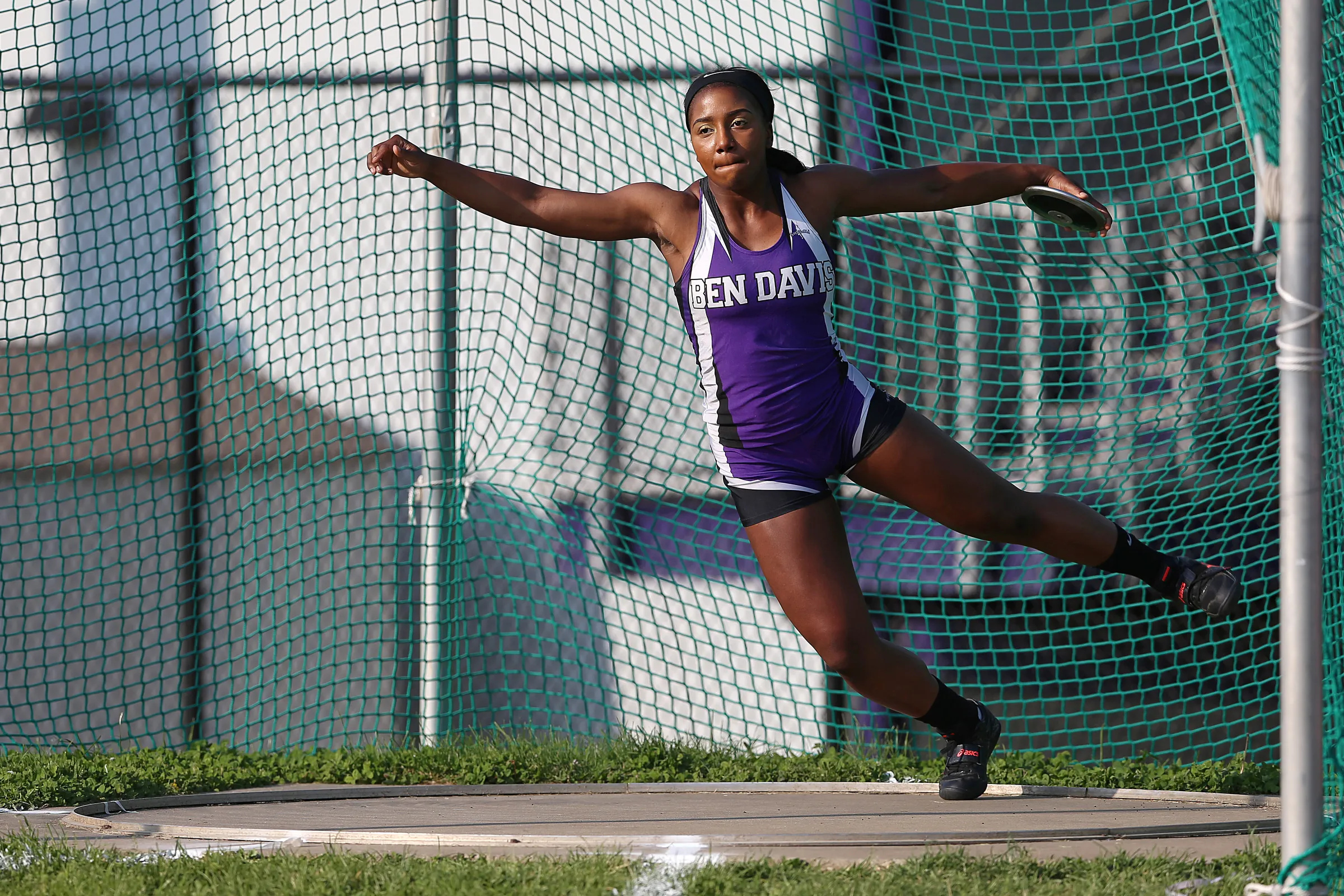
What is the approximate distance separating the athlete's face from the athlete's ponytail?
0.60ft

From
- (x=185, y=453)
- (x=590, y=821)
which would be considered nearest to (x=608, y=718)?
(x=590, y=821)

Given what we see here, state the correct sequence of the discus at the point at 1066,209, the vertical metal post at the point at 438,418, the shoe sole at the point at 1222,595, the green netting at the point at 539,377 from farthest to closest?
the vertical metal post at the point at 438,418
the green netting at the point at 539,377
the shoe sole at the point at 1222,595
the discus at the point at 1066,209

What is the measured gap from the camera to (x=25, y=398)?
6703 mm

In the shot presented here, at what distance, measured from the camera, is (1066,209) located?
3996 millimetres

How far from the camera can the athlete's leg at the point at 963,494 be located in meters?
4.15

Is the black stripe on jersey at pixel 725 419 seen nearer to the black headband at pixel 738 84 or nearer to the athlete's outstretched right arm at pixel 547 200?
the athlete's outstretched right arm at pixel 547 200

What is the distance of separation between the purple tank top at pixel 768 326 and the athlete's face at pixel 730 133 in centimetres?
14

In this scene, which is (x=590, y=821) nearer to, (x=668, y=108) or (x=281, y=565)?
(x=281, y=565)

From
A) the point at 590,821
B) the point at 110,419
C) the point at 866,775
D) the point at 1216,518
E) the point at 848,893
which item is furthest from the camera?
the point at 110,419

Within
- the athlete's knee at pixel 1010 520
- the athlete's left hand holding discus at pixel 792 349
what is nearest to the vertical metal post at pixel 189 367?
the athlete's left hand holding discus at pixel 792 349

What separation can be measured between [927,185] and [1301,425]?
1537mm

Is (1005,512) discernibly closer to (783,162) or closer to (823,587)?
(823,587)

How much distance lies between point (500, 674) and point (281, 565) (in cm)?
122

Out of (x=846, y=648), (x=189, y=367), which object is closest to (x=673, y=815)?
(x=846, y=648)
